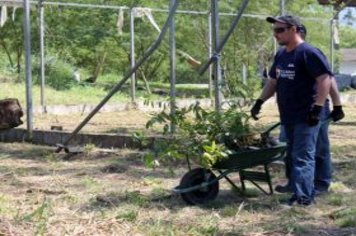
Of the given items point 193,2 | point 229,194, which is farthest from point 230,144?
point 193,2

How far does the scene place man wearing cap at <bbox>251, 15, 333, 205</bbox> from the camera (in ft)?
19.2

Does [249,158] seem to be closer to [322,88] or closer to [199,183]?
[199,183]

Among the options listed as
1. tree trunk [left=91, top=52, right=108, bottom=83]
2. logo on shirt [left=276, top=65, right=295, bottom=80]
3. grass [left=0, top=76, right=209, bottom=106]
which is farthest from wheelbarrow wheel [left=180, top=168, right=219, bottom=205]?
tree trunk [left=91, top=52, right=108, bottom=83]

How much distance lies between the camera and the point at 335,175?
7438mm

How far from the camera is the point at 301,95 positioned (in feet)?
19.6

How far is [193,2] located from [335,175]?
1415cm

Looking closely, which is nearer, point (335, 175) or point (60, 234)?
point (60, 234)

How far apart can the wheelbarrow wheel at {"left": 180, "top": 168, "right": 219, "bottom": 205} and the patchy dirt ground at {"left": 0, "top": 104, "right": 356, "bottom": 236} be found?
8cm

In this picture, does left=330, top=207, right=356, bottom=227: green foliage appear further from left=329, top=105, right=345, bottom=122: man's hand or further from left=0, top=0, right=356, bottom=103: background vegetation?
left=0, top=0, right=356, bottom=103: background vegetation

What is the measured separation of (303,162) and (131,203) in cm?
151

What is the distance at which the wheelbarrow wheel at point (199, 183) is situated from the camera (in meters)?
6.00

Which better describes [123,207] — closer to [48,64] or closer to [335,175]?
[335,175]

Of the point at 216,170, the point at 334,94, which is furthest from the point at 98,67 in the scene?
the point at 334,94

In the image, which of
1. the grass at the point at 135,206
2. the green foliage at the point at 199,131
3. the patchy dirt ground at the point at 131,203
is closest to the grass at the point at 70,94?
the patchy dirt ground at the point at 131,203
